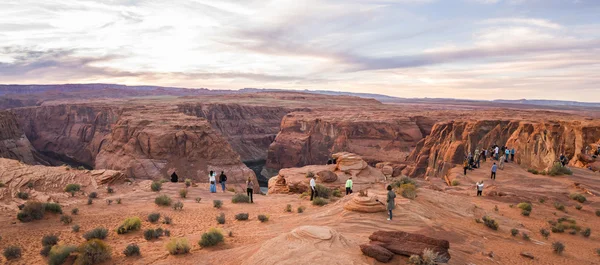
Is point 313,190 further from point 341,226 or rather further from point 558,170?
point 558,170

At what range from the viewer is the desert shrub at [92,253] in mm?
7555

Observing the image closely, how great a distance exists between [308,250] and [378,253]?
4.87 ft

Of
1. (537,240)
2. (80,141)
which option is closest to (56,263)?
(537,240)

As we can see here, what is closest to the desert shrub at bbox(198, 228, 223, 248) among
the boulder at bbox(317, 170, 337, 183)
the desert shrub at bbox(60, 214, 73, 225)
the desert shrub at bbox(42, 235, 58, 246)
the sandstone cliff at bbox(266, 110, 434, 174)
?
the desert shrub at bbox(42, 235, 58, 246)

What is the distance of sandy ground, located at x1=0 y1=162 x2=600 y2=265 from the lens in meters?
8.43

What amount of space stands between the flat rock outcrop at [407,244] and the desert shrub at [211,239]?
4205 millimetres

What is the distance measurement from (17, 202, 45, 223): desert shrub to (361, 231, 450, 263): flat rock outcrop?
39.1 feet

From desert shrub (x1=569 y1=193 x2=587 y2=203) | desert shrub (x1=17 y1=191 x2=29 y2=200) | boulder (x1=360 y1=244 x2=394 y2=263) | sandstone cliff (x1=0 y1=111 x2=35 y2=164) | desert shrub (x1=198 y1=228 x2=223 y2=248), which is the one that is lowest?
sandstone cliff (x1=0 y1=111 x2=35 y2=164)

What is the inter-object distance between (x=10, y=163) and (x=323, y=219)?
22.0 meters

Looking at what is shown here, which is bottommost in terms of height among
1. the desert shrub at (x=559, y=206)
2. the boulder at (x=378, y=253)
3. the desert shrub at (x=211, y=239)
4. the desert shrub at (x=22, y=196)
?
the desert shrub at (x=22, y=196)

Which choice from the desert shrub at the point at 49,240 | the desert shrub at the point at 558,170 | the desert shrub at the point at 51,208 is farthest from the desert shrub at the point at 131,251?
the desert shrub at the point at 558,170

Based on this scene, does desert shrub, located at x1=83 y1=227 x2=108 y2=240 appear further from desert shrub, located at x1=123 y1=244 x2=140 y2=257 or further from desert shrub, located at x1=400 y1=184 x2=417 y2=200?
desert shrub, located at x1=400 y1=184 x2=417 y2=200

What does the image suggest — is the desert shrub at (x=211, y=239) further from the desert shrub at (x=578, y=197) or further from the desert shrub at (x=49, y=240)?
the desert shrub at (x=578, y=197)

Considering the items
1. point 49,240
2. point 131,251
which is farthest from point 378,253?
point 49,240
